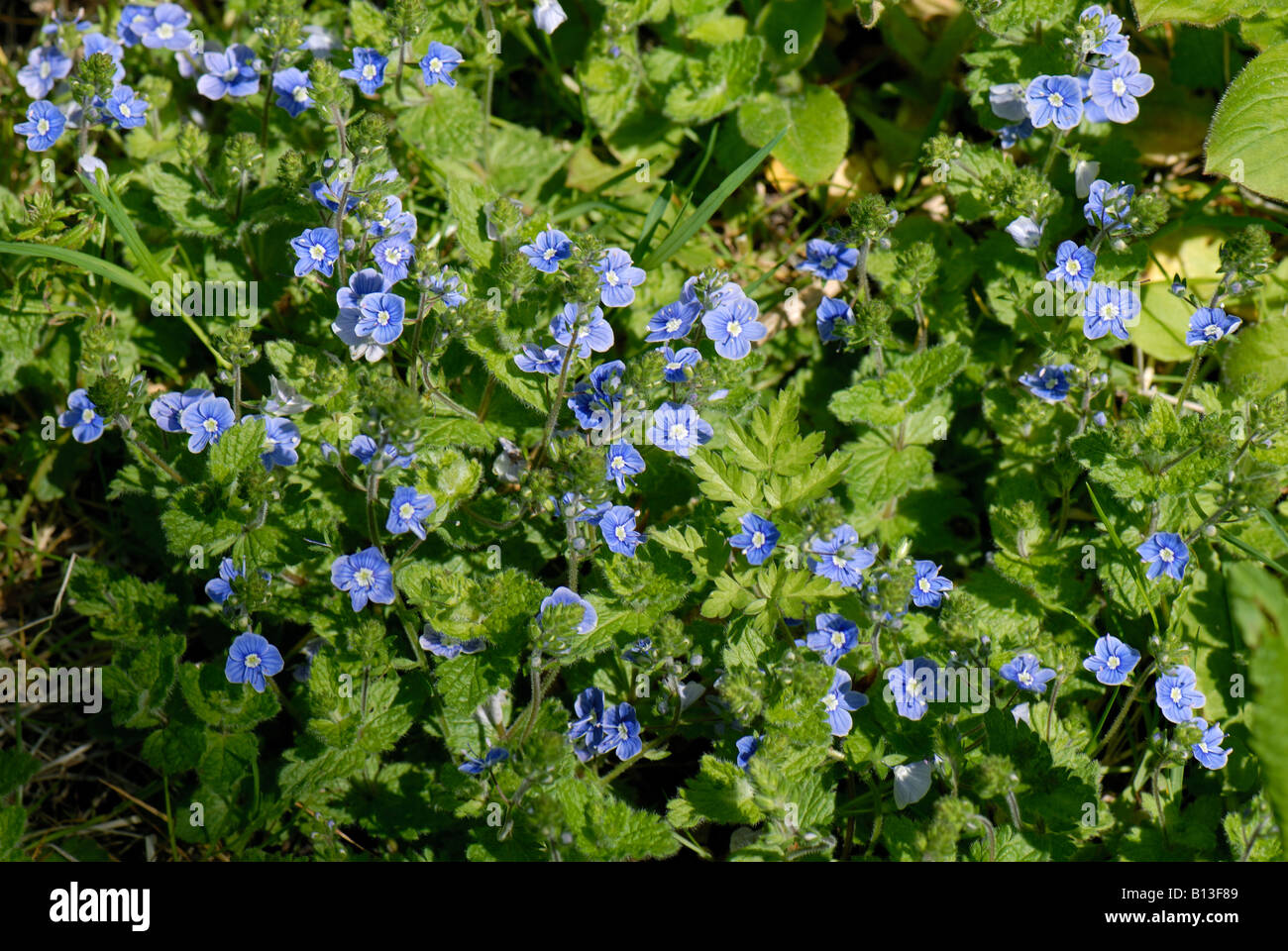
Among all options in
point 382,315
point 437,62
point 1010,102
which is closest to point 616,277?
point 382,315

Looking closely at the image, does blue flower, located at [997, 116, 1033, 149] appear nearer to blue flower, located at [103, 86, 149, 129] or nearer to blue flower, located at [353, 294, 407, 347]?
blue flower, located at [353, 294, 407, 347]

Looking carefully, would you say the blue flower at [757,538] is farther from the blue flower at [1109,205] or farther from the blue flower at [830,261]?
the blue flower at [1109,205]

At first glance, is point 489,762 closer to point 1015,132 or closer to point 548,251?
point 548,251

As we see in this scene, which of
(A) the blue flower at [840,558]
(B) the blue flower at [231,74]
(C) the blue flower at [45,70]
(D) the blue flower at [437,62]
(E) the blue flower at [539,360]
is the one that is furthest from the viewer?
(C) the blue flower at [45,70]

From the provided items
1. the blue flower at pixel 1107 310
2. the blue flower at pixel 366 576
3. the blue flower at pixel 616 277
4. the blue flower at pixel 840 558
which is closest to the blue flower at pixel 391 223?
the blue flower at pixel 616 277

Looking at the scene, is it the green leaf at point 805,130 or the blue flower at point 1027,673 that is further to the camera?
the green leaf at point 805,130

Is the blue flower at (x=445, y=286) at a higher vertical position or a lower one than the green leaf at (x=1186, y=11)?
lower

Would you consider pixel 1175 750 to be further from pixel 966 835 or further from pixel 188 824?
pixel 188 824
